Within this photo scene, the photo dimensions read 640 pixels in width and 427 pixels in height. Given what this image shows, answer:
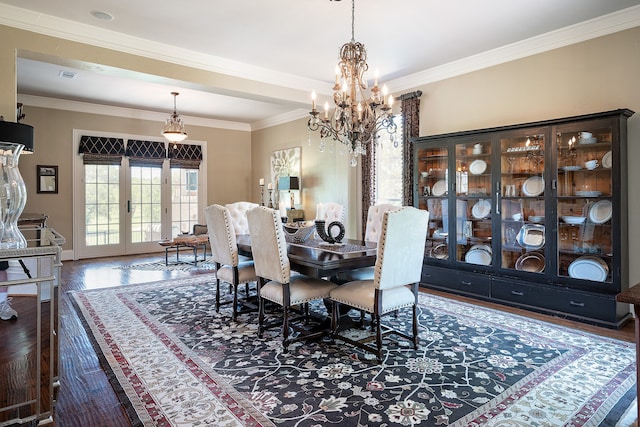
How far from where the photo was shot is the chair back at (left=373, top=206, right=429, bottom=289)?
2736mm

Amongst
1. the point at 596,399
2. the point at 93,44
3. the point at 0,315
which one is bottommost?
the point at 596,399

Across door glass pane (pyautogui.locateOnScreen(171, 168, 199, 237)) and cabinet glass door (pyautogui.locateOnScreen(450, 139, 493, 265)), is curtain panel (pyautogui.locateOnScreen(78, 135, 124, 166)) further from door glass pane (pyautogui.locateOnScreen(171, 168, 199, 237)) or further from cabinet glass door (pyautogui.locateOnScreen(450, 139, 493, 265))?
cabinet glass door (pyautogui.locateOnScreen(450, 139, 493, 265))

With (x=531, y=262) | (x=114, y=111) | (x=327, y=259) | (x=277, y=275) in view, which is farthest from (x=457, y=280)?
(x=114, y=111)

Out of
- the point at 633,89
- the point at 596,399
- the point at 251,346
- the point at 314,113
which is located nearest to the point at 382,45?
the point at 314,113

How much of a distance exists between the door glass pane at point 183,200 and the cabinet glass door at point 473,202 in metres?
6.09

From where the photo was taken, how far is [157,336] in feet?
10.9

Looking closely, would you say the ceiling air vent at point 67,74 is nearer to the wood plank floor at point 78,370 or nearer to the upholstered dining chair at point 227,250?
the wood plank floor at point 78,370

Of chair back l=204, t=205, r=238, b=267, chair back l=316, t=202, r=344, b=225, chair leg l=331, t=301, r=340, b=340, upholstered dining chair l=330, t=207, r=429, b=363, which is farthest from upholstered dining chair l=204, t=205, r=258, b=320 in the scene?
chair back l=316, t=202, r=344, b=225

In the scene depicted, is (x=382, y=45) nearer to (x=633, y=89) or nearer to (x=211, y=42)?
(x=211, y=42)

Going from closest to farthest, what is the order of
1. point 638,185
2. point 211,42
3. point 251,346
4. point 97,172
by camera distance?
1. point 251,346
2. point 638,185
3. point 211,42
4. point 97,172

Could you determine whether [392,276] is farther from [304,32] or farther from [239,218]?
[304,32]

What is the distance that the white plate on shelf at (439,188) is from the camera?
4.92m

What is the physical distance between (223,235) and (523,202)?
10.7ft

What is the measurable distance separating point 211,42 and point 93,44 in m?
1.22
